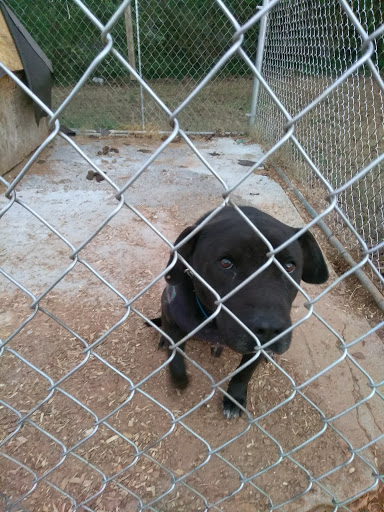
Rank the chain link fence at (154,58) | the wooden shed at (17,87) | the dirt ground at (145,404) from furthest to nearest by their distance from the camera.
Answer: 1. the chain link fence at (154,58)
2. the wooden shed at (17,87)
3. the dirt ground at (145,404)

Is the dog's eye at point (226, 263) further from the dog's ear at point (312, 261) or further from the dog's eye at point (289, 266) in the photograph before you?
the dog's ear at point (312, 261)

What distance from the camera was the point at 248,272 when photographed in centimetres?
180

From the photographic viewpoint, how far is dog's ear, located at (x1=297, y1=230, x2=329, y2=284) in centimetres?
212

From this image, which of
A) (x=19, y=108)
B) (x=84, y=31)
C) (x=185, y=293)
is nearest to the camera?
(x=185, y=293)

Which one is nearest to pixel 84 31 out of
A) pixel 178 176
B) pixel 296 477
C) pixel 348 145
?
pixel 178 176

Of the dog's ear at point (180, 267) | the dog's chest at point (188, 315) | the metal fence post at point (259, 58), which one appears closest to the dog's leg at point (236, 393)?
the dog's chest at point (188, 315)

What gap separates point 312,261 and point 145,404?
125 centimetres

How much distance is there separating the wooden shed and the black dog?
385 cm

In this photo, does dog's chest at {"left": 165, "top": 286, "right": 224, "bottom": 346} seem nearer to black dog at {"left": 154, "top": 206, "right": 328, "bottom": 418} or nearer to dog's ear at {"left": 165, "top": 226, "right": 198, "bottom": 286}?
black dog at {"left": 154, "top": 206, "right": 328, "bottom": 418}

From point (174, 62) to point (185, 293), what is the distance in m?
8.03

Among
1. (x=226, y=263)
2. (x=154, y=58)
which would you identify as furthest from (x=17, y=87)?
(x=226, y=263)

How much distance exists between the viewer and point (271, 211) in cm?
441

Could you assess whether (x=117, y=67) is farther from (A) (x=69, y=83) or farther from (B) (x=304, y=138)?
(B) (x=304, y=138)

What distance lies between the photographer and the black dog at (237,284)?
160cm
